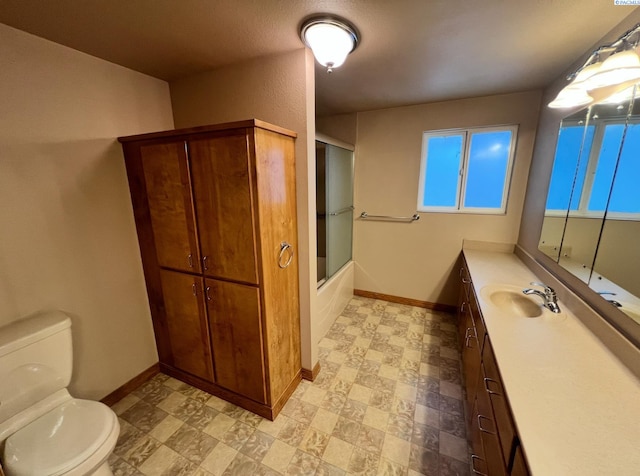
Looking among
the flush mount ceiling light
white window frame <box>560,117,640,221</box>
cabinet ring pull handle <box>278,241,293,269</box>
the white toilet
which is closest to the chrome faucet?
white window frame <box>560,117,640,221</box>

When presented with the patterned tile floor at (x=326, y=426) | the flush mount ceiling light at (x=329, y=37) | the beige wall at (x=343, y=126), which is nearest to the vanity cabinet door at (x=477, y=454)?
the patterned tile floor at (x=326, y=426)

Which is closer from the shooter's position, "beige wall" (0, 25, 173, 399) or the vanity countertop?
the vanity countertop

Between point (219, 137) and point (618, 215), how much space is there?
2050mm

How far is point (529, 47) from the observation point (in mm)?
1523

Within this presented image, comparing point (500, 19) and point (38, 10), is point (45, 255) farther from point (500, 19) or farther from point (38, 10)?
point (500, 19)

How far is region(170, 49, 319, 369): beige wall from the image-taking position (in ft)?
5.19

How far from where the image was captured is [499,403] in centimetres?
98

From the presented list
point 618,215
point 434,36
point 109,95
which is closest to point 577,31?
point 434,36

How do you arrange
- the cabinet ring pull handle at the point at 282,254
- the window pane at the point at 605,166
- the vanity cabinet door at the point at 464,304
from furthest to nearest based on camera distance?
1. the vanity cabinet door at the point at 464,304
2. the cabinet ring pull handle at the point at 282,254
3. the window pane at the point at 605,166

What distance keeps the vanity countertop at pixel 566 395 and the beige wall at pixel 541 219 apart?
3.3 inches

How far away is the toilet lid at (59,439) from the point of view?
3.45ft

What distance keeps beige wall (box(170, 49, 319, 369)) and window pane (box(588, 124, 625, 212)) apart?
1.61 metres

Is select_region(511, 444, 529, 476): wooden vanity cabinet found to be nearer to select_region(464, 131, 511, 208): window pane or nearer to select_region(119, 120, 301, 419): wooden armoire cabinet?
select_region(119, 120, 301, 419): wooden armoire cabinet

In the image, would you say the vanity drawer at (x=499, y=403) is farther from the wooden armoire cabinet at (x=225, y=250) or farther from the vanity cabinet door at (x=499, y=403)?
the wooden armoire cabinet at (x=225, y=250)
